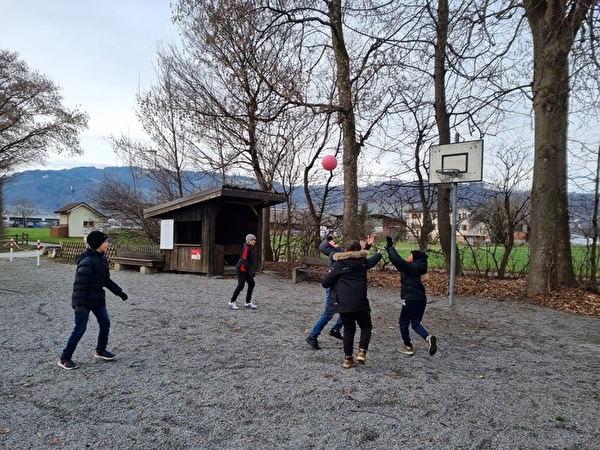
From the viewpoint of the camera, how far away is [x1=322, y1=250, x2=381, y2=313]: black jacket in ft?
17.4

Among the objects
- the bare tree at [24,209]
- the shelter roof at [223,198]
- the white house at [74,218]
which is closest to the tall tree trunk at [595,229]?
the shelter roof at [223,198]

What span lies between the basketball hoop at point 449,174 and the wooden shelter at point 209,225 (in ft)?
22.8

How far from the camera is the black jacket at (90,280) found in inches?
205

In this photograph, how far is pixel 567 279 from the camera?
439 inches

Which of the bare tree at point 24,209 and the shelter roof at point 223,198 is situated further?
the bare tree at point 24,209

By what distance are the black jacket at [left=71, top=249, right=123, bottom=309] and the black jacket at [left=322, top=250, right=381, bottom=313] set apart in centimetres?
→ 283

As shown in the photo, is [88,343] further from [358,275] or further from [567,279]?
[567,279]

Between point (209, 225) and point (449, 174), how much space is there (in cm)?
836

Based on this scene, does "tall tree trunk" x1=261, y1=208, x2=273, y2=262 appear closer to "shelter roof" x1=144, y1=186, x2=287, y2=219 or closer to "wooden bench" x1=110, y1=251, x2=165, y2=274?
"shelter roof" x1=144, y1=186, x2=287, y2=219

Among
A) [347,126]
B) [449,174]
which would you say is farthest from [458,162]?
[347,126]

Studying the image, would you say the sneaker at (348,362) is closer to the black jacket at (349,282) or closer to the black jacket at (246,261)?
the black jacket at (349,282)

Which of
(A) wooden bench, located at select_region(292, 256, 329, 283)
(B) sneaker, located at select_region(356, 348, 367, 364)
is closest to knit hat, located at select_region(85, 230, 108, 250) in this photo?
(B) sneaker, located at select_region(356, 348, 367, 364)

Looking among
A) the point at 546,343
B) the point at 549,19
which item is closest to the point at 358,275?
the point at 546,343

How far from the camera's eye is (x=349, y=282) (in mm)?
5383
